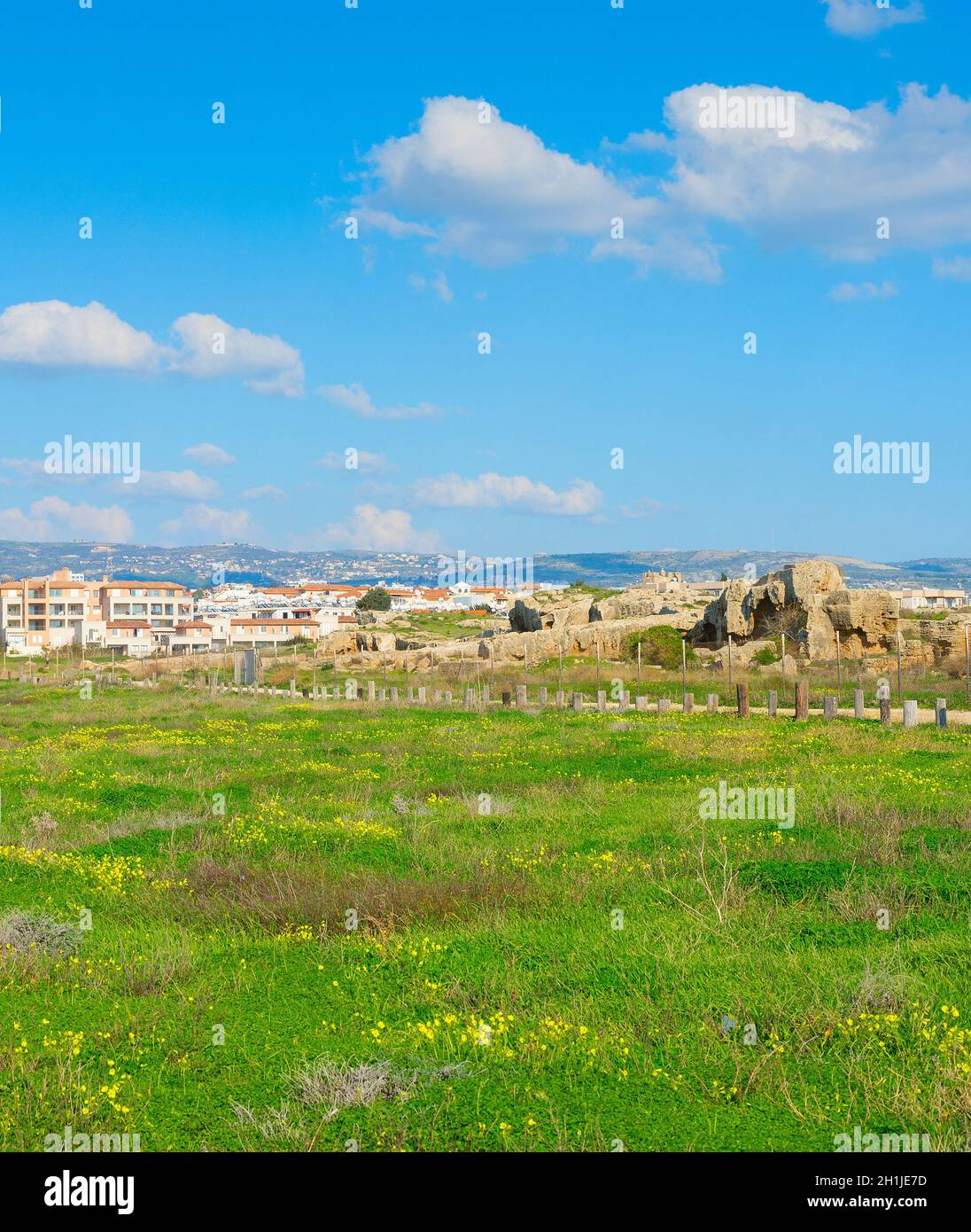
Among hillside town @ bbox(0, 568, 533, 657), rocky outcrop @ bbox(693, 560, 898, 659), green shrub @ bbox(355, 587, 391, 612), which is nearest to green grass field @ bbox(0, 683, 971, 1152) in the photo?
rocky outcrop @ bbox(693, 560, 898, 659)

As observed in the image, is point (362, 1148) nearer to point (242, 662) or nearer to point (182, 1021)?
point (182, 1021)

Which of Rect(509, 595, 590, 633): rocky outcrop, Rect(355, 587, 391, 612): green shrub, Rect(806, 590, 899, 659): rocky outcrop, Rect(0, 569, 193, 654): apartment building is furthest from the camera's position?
Rect(355, 587, 391, 612): green shrub

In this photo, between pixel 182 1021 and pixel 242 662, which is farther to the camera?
pixel 242 662

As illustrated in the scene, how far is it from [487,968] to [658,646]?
44527 mm

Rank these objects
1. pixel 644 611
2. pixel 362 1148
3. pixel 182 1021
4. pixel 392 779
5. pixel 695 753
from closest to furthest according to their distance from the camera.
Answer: pixel 362 1148
pixel 182 1021
pixel 392 779
pixel 695 753
pixel 644 611

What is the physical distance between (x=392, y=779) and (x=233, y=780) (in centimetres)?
265

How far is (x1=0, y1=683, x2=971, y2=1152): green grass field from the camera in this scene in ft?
18.8

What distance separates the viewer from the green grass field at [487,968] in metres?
5.74

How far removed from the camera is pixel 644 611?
58.9 m

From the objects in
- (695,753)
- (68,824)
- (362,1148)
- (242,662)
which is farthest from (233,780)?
(242,662)

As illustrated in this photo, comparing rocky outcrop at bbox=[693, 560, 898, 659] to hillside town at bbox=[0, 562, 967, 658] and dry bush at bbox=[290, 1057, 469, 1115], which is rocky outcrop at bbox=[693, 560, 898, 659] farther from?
dry bush at bbox=[290, 1057, 469, 1115]

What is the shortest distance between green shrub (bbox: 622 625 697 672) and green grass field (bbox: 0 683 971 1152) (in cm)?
3350

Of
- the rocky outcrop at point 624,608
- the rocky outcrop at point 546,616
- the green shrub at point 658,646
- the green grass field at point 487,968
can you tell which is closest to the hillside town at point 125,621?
the rocky outcrop at point 546,616

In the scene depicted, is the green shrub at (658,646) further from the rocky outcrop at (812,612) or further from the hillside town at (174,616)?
the hillside town at (174,616)
